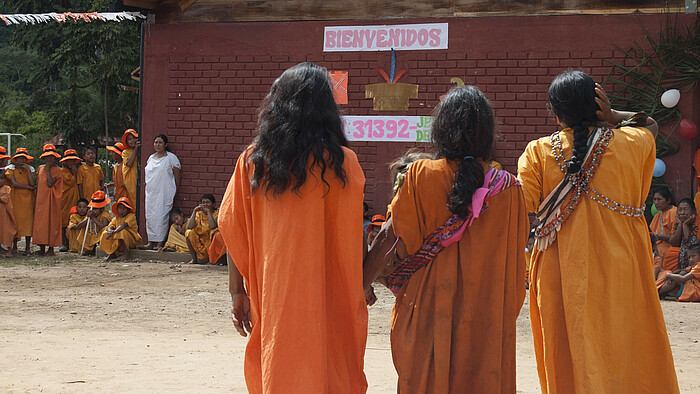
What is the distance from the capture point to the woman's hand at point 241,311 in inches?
124

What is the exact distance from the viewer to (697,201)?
368 inches

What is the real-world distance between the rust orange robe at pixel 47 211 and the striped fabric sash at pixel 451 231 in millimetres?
10969

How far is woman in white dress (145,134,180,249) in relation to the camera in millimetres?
11750

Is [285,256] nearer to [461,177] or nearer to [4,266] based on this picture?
→ [461,177]

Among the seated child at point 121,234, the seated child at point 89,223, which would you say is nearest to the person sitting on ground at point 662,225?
the seated child at point 121,234

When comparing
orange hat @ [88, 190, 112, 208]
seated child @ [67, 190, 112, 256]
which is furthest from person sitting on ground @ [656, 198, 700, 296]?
orange hat @ [88, 190, 112, 208]

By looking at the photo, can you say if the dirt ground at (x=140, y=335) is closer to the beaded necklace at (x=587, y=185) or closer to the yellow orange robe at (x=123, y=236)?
the yellow orange robe at (x=123, y=236)

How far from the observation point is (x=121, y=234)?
11.9 metres

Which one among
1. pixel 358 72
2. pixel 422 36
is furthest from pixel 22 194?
pixel 422 36

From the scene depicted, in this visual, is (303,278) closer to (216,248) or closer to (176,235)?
(216,248)

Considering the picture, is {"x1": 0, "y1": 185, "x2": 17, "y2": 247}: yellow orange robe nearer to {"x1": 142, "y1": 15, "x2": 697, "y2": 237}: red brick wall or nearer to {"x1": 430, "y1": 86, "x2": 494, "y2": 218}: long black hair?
{"x1": 142, "y1": 15, "x2": 697, "y2": 237}: red brick wall

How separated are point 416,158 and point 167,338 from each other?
12.2 ft

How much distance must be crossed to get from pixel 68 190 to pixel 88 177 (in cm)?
44

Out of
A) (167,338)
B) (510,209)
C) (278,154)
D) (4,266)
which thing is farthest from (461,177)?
(4,266)
